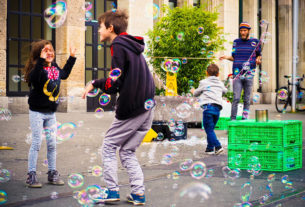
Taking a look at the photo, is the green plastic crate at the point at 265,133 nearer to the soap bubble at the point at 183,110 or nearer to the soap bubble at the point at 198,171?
the soap bubble at the point at 198,171

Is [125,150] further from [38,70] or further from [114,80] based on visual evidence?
[38,70]

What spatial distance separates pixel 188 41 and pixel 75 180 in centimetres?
721

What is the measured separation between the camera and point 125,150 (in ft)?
13.7

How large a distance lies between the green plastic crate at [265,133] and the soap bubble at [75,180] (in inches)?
72.2

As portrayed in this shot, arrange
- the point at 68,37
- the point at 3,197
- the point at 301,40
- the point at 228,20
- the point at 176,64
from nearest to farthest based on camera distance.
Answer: the point at 3,197
the point at 176,64
the point at 68,37
the point at 228,20
the point at 301,40

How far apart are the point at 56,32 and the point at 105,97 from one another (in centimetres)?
962

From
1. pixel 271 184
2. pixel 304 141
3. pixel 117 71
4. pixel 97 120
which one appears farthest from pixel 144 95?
pixel 97 120

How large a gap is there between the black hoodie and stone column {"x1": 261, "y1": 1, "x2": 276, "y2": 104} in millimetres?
21226

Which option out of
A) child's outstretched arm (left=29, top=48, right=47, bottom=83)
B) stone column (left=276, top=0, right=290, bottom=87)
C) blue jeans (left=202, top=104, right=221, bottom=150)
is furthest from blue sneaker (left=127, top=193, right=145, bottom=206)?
stone column (left=276, top=0, right=290, bottom=87)

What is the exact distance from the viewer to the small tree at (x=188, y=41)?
1164 cm

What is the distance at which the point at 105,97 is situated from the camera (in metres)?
6.59

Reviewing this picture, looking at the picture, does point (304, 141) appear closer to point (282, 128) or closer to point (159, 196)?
point (282, 128)

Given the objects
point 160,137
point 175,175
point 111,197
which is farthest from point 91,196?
point 160,137

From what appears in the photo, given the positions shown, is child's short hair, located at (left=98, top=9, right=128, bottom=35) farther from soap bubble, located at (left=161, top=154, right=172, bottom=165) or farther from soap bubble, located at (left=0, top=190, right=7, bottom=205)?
soap bubble, located at (left=161, top=154, right=172, bottom=165)
